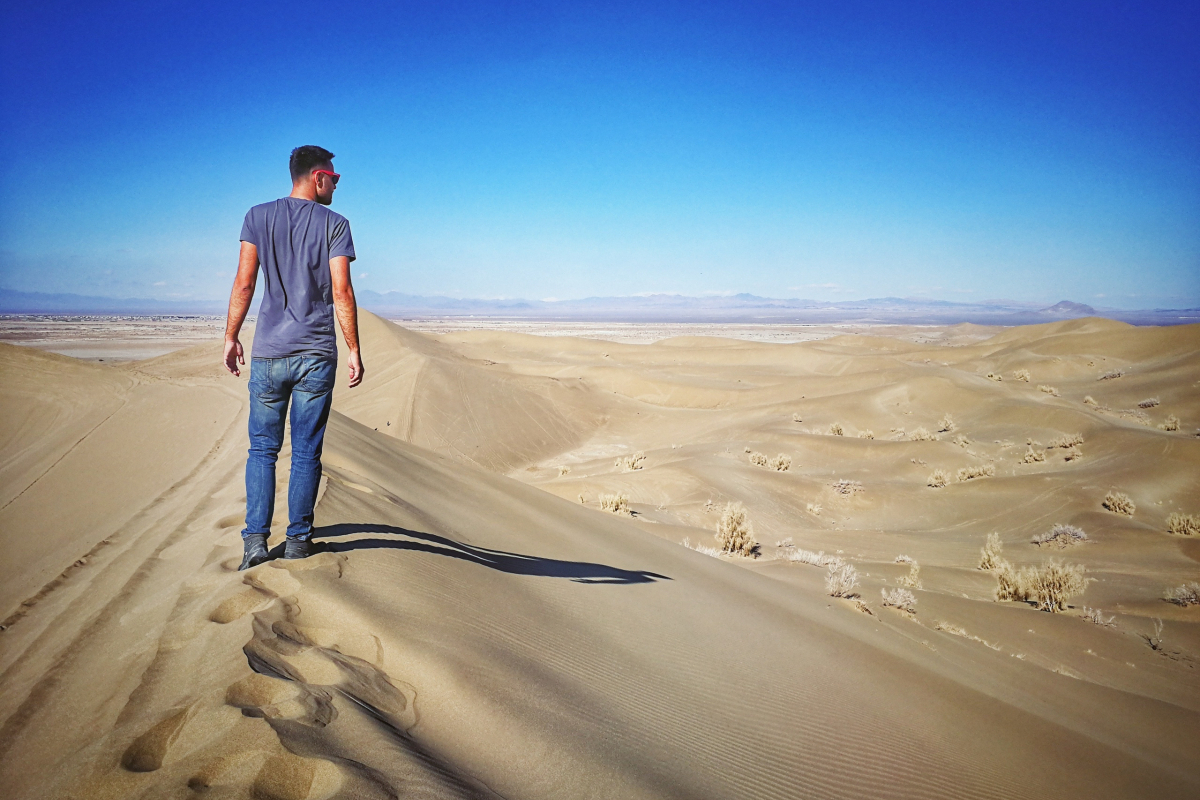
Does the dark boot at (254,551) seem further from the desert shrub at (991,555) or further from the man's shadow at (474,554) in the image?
the desert shrub at (991,555)

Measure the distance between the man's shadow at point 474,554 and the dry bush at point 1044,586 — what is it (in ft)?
A: 15.0

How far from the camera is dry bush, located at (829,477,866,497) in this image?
39.9 feet

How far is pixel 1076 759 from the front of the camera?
11.2 ft

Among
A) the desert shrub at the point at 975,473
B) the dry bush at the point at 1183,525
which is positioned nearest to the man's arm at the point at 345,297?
the dry bush at the point at 1183,525

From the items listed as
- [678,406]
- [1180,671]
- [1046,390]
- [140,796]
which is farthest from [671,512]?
[1046,390]

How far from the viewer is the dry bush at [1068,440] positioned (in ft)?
45.2

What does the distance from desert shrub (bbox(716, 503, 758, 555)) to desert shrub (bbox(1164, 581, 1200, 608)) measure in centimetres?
450

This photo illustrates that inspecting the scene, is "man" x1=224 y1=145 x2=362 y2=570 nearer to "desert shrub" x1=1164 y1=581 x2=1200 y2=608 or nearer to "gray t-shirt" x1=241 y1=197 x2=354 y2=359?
"gray t-shirt" x1=241 y1=197 x2=354 y2=359

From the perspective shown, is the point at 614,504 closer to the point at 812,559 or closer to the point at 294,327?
the point at 812,559

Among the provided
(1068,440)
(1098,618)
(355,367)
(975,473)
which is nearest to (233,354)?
(355,367)

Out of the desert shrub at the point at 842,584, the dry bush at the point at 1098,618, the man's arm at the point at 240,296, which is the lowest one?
the dry bush at the point at 1098,618

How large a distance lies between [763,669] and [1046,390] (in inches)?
897

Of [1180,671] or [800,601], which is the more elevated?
[800,601]

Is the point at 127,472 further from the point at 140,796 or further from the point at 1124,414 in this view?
the point at 1124,414
